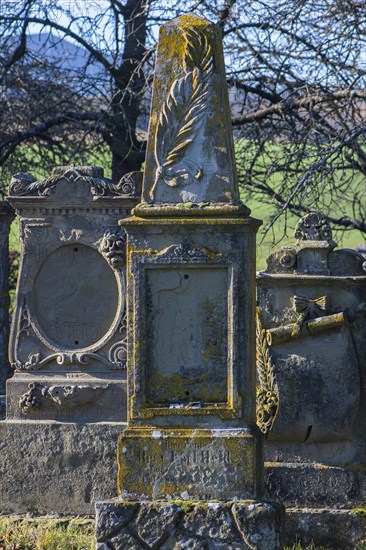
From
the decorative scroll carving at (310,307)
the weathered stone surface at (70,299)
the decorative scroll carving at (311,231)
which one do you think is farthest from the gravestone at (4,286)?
the decorative scroll carving at (310,307)

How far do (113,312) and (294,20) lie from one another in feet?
13.7

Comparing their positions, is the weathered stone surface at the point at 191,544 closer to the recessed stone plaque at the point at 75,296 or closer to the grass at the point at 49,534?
the grass at the point at 49,534

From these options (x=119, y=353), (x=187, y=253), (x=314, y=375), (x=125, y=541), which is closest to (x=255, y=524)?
(x=125, y=541)

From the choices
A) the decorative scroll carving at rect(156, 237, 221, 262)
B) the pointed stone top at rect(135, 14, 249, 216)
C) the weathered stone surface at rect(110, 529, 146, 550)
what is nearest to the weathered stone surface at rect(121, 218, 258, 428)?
the decorative scroll carving at rect(156, 237, 221, 262)

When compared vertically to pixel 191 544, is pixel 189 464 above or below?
above

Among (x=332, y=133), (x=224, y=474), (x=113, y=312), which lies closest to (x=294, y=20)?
(x=332, y=133)

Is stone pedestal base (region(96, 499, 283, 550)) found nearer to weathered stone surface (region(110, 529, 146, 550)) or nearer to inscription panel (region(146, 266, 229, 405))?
weathered stone surface (region(110, 529, 146, 550))

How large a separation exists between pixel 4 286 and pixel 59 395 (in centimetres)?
136

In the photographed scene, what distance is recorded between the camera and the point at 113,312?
1023 cm

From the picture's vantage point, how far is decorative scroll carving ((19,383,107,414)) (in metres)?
10.1

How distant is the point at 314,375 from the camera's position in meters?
9.48

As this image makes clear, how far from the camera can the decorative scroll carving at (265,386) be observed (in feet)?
31.3

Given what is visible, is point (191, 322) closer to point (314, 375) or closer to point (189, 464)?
point (189, 464)

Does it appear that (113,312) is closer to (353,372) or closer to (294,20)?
(353,372)
